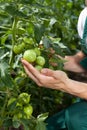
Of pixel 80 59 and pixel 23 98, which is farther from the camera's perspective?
pixel 80 59

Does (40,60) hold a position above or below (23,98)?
above

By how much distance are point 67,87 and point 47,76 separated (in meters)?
0.14

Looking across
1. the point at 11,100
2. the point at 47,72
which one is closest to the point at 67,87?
the point at 47,72

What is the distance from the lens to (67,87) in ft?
5.89

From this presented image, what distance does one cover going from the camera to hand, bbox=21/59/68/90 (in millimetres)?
1629

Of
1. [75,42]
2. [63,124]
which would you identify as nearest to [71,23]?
[75,42]

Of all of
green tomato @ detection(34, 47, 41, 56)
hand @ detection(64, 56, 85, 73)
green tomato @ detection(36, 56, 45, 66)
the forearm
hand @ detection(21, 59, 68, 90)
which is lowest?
hand @ detection(64, 56, 85, 73)

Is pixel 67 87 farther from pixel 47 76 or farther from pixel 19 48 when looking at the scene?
pixel 19 48

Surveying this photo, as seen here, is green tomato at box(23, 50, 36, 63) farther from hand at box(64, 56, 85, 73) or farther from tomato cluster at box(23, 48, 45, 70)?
hand at box(64, 56, 85, 73)

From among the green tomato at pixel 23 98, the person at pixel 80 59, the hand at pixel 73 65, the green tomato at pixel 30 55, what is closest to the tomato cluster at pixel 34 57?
the green tomato at pixel 30 55

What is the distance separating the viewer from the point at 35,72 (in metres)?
1.63

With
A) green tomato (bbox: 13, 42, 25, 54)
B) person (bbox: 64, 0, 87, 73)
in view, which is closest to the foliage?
green tomato (bbox: 13, 42, 25, 54)

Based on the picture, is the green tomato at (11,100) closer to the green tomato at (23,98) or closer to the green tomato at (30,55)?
the green tomato at (23,98)

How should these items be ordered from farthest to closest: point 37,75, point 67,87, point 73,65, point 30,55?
1. point 73,65
2. point 67,87
3. point 37,75
4. point 30,55
